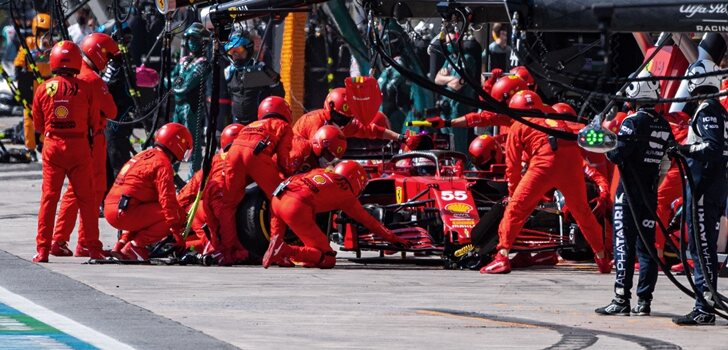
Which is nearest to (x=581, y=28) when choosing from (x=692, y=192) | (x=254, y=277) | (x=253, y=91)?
(x=692, y=192)

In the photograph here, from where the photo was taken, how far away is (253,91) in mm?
21219

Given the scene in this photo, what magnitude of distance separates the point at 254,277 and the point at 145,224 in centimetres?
137

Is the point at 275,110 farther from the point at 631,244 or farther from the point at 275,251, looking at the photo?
the point at 631,244

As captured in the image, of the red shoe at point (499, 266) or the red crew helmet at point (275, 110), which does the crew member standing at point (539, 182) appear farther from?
the red crew helmet at point (275, 110)

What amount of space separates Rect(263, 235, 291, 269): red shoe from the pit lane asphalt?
16 centimetres

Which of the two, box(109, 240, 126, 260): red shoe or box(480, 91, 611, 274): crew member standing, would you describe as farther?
box(109, 240, 126, 260): red shoe

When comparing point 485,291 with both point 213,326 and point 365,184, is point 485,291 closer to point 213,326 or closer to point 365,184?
point 365,184

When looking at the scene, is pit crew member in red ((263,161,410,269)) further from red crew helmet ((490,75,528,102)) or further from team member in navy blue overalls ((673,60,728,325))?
team member in navy blue overalls ((673,60,728,325))

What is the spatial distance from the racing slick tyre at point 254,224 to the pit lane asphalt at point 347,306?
452 mm

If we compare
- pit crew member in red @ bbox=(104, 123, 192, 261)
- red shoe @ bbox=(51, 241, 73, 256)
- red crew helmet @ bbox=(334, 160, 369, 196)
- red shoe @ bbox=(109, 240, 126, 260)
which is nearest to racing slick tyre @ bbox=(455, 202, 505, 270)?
red crew helmet @ bbox=(334, 160, 369, 196)

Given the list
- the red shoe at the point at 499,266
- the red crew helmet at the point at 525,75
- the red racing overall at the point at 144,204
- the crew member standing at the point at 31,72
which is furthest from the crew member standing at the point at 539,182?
the crew member standing at the point at 31,72

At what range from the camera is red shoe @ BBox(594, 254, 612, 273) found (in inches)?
595

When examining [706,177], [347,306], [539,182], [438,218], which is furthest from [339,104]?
[706,177]

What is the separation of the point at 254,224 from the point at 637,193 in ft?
14.2
